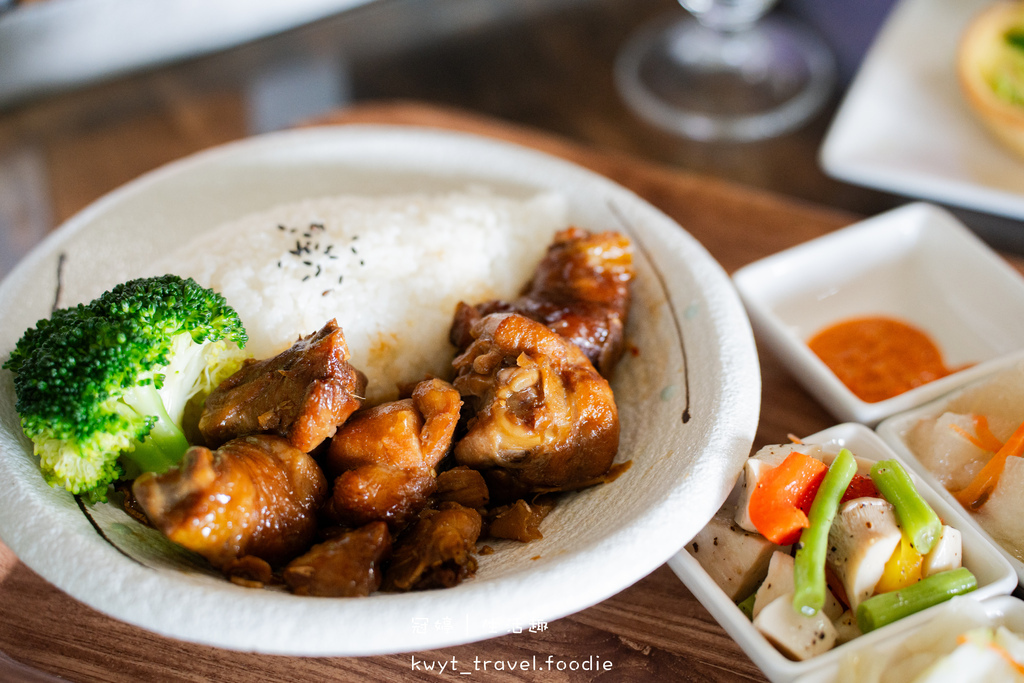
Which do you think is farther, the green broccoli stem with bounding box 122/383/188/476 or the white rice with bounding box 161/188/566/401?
the white rice with bounding box 161/188/566/401

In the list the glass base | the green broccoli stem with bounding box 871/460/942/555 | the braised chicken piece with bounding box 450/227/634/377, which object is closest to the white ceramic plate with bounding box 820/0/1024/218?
the glass base

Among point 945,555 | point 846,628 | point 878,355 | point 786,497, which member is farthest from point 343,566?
point 878,355

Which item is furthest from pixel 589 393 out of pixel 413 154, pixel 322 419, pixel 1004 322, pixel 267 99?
pixel 267 99

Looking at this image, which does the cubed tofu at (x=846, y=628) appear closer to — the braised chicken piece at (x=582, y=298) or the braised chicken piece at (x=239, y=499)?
the braised chicken piece at (x=582, y=298)

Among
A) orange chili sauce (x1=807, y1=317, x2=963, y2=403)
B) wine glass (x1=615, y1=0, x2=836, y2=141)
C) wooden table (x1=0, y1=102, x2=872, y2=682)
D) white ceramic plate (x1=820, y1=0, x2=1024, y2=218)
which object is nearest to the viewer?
wooden table (x1=0, y1=102, x2=872, y2=682)

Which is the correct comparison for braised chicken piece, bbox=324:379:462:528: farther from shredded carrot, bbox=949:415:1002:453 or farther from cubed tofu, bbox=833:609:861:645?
shredded carrot, bbox=949:415:1002:453

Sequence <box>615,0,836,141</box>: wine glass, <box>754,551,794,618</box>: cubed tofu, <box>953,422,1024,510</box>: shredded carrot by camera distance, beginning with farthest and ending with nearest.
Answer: <box>615,0,836,141</box>: wine glass < <box>953,422,1024,510</box>: shredded carrot < <box>754,551,794,618</box>: cubed tofu

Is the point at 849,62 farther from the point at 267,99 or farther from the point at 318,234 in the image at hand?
the point at 318,234

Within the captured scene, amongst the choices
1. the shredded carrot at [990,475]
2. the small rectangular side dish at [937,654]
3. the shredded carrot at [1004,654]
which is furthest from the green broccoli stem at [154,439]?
the shredded carrot at [990,475]
